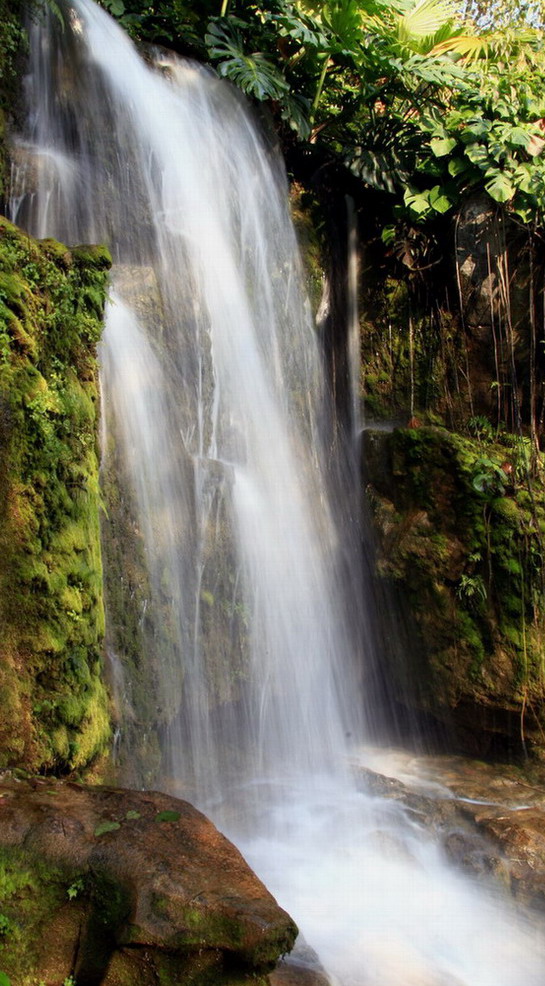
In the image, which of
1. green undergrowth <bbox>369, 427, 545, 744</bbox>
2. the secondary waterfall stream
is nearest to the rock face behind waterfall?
the secondary waterfall stream

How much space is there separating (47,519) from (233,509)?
266 cm

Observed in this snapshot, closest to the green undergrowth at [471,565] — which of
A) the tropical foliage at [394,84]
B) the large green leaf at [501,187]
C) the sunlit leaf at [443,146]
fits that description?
the large green leaf at [501,187]

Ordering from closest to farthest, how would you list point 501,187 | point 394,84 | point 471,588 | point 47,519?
point 47,519 → point 471,588 → point 501,187 → point 394,84

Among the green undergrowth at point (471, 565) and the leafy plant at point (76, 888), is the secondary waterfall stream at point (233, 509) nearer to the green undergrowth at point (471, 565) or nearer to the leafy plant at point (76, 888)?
the green undergrowth at point (471, 565)

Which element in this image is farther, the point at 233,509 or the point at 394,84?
the point at 394,84

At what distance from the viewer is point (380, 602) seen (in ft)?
24.6

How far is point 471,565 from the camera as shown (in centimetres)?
714

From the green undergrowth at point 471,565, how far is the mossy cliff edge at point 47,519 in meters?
3.90

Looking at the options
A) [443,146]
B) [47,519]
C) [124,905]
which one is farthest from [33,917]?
[443,146]

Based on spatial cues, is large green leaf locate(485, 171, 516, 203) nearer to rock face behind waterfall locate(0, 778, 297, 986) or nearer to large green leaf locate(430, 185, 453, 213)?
large green leaf locate(430, 185, 453, 213)

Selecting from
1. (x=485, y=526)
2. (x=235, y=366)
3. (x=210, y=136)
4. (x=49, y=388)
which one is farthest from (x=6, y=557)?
(x=210, y=136)

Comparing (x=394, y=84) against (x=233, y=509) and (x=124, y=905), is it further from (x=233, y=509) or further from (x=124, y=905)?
(x=124, y=905)

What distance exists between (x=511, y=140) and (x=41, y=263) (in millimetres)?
5670

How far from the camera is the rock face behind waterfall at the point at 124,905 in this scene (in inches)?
100
